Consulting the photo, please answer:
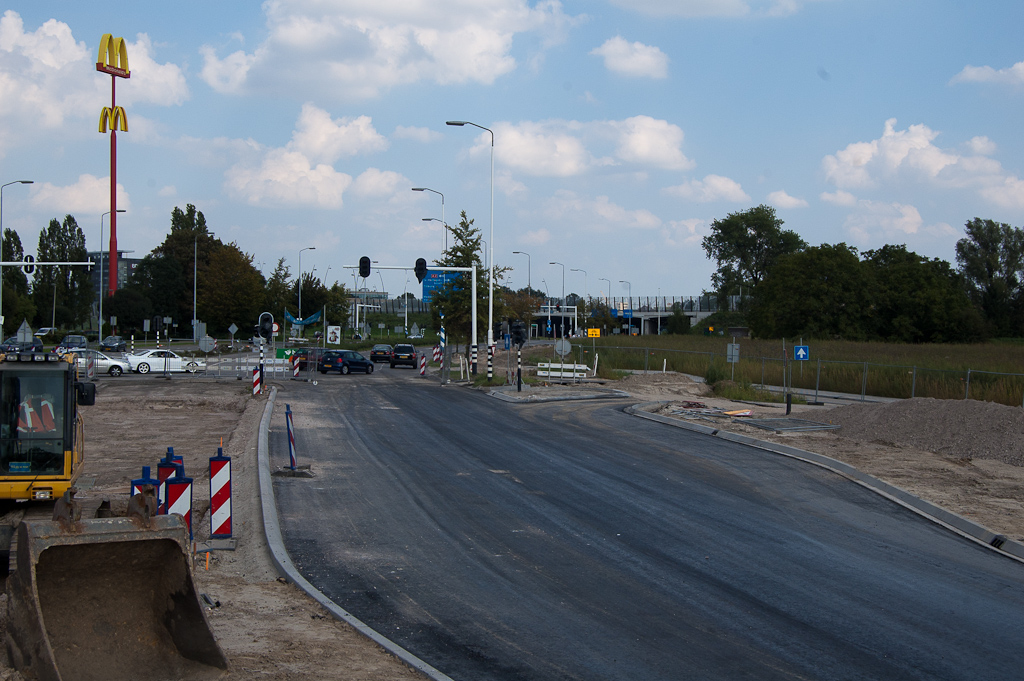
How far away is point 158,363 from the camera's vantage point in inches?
1692

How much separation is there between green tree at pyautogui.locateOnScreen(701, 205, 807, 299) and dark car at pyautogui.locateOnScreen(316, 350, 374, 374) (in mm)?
78160

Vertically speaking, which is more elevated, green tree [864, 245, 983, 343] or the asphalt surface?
green tree [864, 245, 983, 343]

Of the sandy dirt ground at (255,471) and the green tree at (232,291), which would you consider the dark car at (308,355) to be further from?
the green tree at (232,291)

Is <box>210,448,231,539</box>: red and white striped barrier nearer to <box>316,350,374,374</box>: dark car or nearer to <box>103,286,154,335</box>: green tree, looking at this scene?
<box>316,350,374,374</box>: dark car

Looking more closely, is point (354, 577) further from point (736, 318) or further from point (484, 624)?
point (736, 318)

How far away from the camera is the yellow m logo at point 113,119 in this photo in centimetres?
7631

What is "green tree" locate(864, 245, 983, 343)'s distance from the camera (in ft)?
237

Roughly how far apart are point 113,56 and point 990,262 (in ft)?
298

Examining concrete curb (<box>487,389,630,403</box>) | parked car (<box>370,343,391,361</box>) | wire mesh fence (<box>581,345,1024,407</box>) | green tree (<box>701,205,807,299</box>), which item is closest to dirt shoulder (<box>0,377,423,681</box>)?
concrete curb (<box>487,389,630,403</box>)

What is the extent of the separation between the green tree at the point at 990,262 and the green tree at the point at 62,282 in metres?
90.7

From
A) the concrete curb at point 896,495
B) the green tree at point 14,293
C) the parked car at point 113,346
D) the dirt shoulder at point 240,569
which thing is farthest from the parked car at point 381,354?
the concrete curb at point 896,495

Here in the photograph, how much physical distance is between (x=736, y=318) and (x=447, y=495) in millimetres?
95628

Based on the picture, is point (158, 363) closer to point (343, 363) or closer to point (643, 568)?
point (343, 363)

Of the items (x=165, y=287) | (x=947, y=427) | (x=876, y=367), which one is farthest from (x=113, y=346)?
(x=947, y=427)
